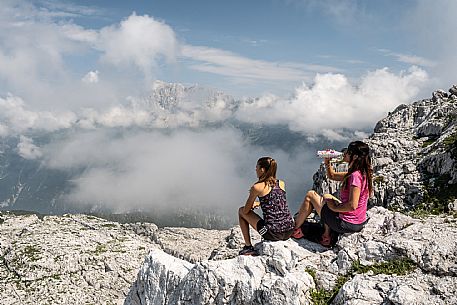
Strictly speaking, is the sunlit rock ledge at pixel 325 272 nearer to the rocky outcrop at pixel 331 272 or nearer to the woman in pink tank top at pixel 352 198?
the rocky outcrop at pixel 331 272

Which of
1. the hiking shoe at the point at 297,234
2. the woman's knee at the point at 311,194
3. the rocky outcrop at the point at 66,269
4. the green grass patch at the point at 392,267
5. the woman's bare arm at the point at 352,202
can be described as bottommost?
the rocky outcrop at the point at 66,269

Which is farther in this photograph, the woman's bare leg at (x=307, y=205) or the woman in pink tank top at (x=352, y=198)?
the woman's bare leg at (x=307, y=205)

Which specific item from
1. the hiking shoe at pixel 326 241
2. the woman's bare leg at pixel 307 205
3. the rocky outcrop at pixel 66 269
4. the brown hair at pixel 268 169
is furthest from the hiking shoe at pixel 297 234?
the rocky outcrop at pixel 66 269

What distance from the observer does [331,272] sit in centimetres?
1580

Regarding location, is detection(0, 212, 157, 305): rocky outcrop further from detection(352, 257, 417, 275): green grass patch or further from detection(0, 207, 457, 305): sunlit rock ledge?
detection(352, 257, 417, 275): green grass patch

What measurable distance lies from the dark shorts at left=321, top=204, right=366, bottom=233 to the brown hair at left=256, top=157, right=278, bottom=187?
298 cm

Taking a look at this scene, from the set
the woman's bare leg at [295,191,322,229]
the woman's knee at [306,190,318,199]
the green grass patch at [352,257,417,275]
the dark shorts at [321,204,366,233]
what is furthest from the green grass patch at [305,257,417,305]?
the woman's knee at [306,190,318,199]

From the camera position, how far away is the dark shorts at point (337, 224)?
56.5ft

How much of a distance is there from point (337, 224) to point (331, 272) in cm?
242

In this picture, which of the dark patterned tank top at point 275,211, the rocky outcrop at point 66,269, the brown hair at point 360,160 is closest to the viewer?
the brown hair at point 360,160

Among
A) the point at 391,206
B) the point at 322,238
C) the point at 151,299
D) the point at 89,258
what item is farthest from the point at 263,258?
the point at 89,258

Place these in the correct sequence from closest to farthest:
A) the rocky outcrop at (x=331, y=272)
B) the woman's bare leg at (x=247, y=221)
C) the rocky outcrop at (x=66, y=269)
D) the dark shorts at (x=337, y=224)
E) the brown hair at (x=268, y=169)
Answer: the rocky outcrop at (x=331, y=272)
the dark shorts at (x=337, y=224)
the brown hair at (x=268, y=169)
the woman's bare leg at (x=247, y=221)
the rocky outcrop at (x=66, y=269)

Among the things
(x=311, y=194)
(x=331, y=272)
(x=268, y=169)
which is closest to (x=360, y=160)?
(x=311, y=194)

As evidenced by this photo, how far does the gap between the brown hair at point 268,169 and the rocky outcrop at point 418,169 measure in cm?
2180
